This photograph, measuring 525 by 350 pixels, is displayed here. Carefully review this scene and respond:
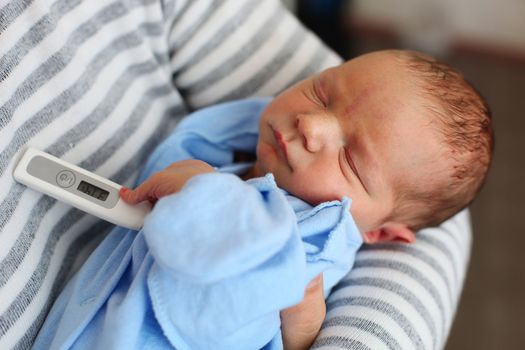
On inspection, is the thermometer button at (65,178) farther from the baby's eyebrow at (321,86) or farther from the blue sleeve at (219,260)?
the baby's eyebrow at (321,86)

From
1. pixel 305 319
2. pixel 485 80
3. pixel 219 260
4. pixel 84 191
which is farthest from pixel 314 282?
pixel 485 80

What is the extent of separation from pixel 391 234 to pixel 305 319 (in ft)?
0.73

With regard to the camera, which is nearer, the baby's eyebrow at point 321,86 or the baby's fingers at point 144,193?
the baby's fingers at point 144,193

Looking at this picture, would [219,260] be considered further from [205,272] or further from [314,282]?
[314,282]

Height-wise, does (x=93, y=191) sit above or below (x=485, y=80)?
above

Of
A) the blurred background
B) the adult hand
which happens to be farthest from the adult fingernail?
the blurred background

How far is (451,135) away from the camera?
2.72 feet

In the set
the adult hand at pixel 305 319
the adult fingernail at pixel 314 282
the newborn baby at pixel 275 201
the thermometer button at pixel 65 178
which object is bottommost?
the adult hand at pixel 305 319

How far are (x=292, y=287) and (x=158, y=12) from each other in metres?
0.49

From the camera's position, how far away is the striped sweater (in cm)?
74

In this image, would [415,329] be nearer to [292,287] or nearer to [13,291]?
[292,287]

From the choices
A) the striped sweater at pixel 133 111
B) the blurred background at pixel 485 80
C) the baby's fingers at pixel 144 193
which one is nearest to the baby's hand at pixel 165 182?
the baby's fingers at pixel 144 193

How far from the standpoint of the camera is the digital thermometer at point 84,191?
0.75 metres

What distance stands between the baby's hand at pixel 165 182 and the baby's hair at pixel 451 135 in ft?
0.97
